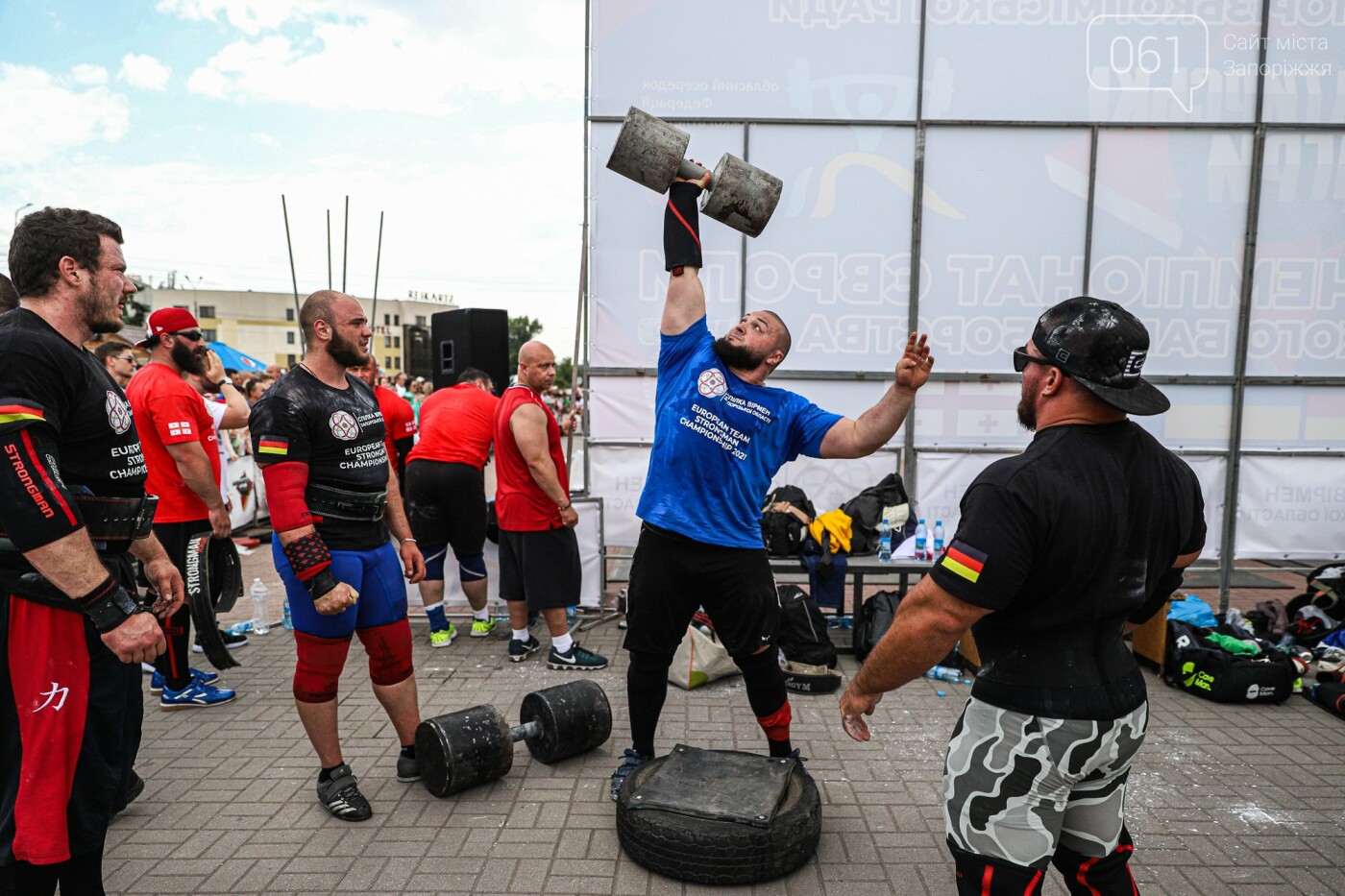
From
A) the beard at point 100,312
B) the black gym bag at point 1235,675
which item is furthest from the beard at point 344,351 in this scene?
the black gym bag at point 1235,675

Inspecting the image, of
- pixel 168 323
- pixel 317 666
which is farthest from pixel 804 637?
pixel 168 323

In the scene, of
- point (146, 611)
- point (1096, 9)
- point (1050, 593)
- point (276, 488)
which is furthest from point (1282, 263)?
point (146, 611)

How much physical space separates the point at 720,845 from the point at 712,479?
1378 millimetres

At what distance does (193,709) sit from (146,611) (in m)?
2.89

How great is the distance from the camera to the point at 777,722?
3600 millimetres

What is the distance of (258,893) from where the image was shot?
2.97m

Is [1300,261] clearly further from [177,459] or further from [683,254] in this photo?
[177,459]

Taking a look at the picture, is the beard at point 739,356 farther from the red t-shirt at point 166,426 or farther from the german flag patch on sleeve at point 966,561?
the red t-shirt at point 166,426

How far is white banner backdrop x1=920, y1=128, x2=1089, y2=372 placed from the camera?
6.59 meters

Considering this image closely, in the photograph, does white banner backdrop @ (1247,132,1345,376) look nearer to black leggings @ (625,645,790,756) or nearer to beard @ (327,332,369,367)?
black leggings @ (625,645,790,756)

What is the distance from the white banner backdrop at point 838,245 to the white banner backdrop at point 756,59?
24 cm

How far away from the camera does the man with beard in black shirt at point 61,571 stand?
2195mm

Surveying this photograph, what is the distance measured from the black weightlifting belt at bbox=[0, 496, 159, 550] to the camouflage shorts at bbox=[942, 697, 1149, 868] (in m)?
2.44

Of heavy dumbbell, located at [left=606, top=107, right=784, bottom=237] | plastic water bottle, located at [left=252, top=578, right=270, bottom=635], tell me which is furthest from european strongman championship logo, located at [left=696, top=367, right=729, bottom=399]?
plastic water bottle, located at [left=252, top=578, right=270, bottom=635]
